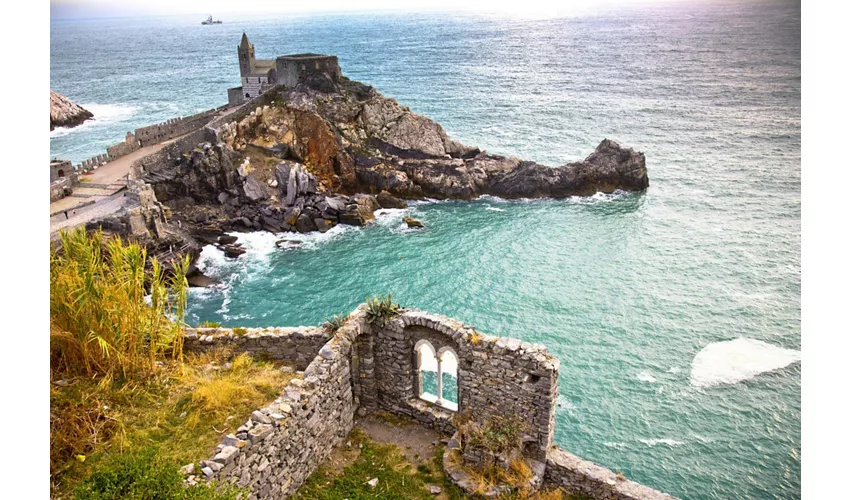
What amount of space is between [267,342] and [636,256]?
2868cm

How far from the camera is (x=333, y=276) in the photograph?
37469 millimetres

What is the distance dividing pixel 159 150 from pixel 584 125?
141ft

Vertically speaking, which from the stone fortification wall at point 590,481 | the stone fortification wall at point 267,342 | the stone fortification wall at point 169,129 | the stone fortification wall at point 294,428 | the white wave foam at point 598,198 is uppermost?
the stone fortification wall at point 169,129

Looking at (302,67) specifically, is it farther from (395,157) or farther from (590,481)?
(590,481)

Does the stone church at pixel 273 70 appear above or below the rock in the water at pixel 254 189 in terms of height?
above

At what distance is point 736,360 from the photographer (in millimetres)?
28438

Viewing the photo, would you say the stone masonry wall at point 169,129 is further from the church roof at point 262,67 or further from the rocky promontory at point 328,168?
the church roof at point 262,67

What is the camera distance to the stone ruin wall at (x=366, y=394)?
13.0m

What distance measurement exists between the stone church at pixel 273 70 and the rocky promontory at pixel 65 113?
73.4 feet

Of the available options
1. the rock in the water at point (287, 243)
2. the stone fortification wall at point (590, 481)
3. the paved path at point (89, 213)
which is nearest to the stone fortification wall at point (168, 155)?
the paved path at point (89, 213)

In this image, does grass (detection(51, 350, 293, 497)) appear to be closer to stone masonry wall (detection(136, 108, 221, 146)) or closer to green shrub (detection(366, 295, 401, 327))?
green shrub (detection(366, 295, 401, 327))

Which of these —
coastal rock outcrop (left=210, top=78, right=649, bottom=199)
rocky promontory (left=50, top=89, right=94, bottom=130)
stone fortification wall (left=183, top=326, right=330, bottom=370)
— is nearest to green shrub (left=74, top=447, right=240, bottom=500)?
stone fortification wall (left=183, top=326, right=330, bottom=370)

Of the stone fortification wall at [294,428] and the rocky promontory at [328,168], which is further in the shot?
the rocky promontory at [328,168]

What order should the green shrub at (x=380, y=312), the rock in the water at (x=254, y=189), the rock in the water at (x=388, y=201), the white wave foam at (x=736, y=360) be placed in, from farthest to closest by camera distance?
the rock in the water at (x=388, y=201) < the rock in the water at (x=254, y=189) < the white wave foam at (x=736, y=360) < the green shrub at (x=380, y=312)
